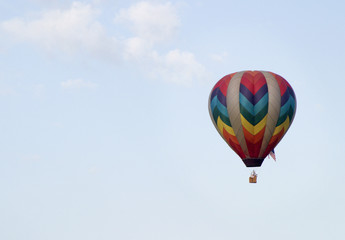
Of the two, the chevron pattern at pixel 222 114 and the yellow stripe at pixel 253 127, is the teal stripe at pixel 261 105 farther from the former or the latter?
the chevron pattern at pixel 222 114

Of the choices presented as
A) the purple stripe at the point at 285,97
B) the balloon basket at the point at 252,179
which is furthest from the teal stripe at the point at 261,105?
the balloon basket at the point at 252,179

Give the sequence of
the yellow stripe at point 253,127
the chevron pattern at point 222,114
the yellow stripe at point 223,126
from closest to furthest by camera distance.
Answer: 1. the yellow stripe at point 253,127
2. the chevron pattern at point 222,114
3. the yellow stripe at point 223,126

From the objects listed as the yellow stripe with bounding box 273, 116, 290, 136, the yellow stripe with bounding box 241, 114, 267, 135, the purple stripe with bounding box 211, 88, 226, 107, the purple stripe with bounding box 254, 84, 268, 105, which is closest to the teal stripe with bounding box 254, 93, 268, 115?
the purple stripe with bounding box 254, 84, 268, 105

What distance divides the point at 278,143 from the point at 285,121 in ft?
8.26

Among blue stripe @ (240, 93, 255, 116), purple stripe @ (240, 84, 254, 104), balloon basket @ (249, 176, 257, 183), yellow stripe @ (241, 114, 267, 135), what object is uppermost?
purple stripe @ (240, 84, 254, 104)

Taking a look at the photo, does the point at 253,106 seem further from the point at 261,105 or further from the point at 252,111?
the point at 261,105

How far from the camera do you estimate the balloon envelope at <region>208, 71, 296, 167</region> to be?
354ft

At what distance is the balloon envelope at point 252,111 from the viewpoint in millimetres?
107875

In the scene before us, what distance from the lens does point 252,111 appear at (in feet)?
354

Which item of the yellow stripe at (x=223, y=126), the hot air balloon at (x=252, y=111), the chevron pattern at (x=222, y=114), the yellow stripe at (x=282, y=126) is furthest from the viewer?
the yellow stripe at (x=282, y=126)

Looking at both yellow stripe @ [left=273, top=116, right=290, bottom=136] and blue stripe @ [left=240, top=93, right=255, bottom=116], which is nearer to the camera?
blue stripe @ [left=240, top=93, right=255, bottom=116]

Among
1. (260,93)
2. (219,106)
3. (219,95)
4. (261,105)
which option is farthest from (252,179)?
(219,95)

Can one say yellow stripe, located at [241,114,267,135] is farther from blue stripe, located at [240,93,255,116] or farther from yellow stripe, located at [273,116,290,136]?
yellow stripe, located at [273,116,290,136]

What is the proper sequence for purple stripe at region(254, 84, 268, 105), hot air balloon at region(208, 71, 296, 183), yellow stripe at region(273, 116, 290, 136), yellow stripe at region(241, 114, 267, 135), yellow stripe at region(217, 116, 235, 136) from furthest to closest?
yellow stripe at region(273, 116, 290, 136) → yellow stripe at region(217, 116, 235, 136) → yellow stripe at region(241, 114, 267, 135) → hot air balloon at region(208, 71, 296, 183) → purple stripe at region(254, 84, 268, 105)
